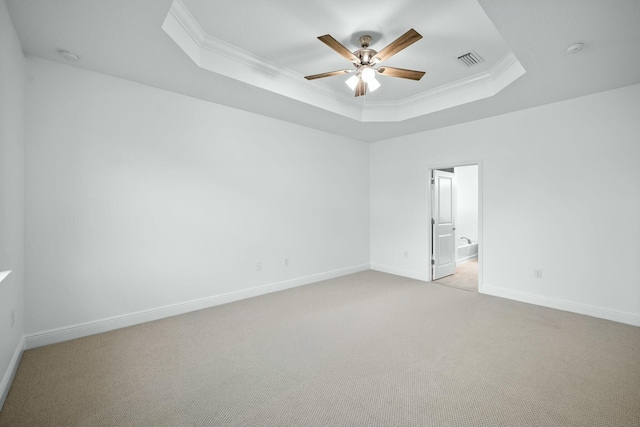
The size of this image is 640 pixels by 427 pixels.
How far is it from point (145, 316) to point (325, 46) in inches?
142

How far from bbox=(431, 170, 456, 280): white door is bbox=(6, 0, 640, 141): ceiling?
1.64 metres

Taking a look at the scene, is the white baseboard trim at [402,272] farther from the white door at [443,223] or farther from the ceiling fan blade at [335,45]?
the ceiling fan blade at [335,45]

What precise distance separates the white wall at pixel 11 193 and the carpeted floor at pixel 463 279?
5.41 meters

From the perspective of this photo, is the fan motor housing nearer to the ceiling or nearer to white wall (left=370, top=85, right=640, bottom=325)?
the ceiling

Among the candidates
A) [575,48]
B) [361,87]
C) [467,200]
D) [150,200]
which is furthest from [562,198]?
[150,200]

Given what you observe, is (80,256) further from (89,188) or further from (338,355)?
(338,355)

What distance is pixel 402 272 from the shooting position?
5.70 metres

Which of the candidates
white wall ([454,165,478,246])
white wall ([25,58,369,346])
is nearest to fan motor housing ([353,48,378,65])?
white wall ([25,58,369,346])

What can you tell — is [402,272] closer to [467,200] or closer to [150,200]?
[467,200]

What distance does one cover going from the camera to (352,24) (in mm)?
2662

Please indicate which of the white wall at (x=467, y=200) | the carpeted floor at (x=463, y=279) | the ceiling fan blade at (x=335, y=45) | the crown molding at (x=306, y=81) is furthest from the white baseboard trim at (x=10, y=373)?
the white wall at (x=467, y=200)

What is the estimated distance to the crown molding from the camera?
2678mm

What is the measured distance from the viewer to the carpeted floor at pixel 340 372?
190cm

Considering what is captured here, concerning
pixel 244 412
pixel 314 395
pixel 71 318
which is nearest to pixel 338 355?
pixel 314 395
